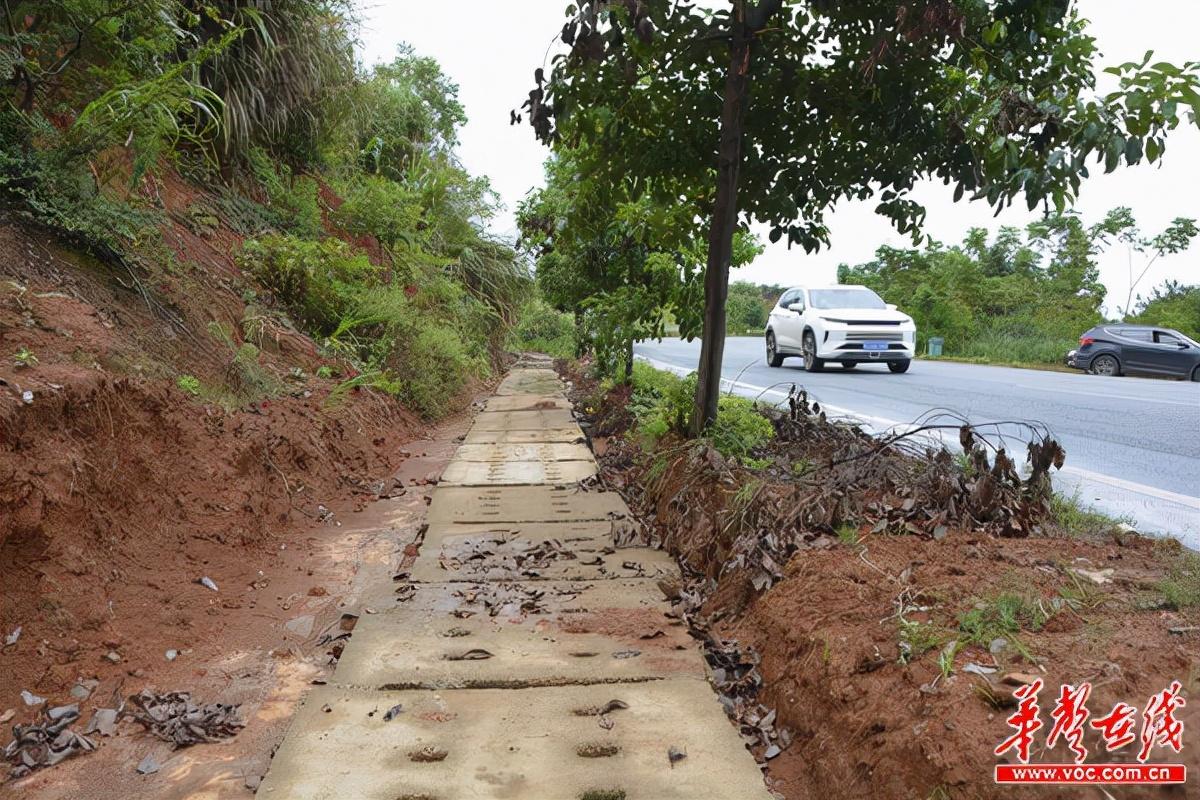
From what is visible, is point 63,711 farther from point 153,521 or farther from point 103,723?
point 153,521

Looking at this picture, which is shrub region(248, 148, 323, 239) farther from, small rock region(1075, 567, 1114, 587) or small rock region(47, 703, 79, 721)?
small rock region(1075, 567, 1114, 587)

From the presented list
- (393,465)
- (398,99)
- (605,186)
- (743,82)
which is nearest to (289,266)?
(393,465)

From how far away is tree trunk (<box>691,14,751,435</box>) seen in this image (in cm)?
399

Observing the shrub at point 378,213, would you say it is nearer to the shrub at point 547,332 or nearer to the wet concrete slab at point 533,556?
the wet concrete slab at point 533,556

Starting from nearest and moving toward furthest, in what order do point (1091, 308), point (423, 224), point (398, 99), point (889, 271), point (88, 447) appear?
1. point (88, 447)
2. point (423, 224)
3. point (398, 99)
4. point (1091, 308)
5. point (889, 271)

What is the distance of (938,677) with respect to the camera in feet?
6.08

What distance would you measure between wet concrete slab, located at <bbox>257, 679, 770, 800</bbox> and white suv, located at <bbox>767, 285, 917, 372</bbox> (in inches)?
415

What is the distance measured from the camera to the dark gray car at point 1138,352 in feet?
49.5

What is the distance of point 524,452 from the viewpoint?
21.5 ft

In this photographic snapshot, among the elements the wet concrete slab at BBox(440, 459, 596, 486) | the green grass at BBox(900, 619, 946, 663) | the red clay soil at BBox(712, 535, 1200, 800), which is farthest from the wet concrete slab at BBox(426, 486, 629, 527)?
the green grass at BBox(900, 619, 946, 663)

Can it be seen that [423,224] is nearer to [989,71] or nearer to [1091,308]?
[989,71]

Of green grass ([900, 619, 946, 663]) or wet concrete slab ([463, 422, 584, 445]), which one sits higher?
green grass ([900, 619, 946, 663])

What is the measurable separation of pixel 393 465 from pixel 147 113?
2.98m

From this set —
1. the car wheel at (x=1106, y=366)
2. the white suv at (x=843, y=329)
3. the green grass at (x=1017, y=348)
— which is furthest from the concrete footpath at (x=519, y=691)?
the green grass at (x=1017, y=348)
